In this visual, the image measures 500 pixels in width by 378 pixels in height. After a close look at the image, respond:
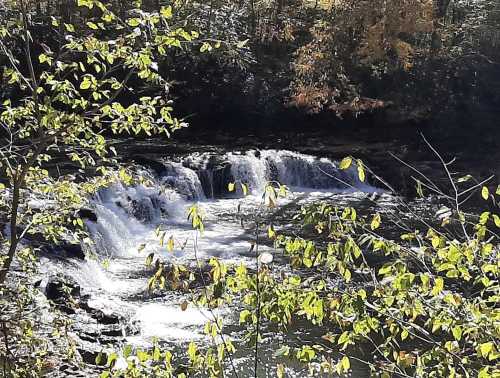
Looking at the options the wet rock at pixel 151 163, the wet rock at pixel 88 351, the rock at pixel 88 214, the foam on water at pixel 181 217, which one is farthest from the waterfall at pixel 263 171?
the wet rock at pixel 88 351

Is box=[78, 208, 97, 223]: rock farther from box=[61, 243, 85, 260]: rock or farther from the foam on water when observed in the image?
box=[61, 243, 85, 260]: rock

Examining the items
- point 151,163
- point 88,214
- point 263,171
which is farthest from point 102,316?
point 263,171

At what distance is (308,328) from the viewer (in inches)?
360

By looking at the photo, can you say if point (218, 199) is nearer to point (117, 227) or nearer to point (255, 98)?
point (117, 227)

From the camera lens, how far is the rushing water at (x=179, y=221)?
9.34 m

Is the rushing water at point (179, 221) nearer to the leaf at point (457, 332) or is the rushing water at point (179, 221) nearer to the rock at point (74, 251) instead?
the rock at point (74, 251)

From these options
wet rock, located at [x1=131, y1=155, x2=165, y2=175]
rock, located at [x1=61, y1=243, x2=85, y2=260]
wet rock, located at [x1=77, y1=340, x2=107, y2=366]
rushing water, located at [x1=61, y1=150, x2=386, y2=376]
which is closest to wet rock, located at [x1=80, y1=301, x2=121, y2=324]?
rushing water, located at [x1=61, y1=150, x2=386, y2=376]

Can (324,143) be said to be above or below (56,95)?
below

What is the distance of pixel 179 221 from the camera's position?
50.4 feet

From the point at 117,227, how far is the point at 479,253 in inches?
452

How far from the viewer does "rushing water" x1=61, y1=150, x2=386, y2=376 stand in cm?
934

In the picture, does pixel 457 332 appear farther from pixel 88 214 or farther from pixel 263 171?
pixel 263 171

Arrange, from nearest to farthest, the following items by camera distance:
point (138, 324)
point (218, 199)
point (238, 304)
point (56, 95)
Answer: point (56, 95), point (138, 324), point (238, 304), point (218, 199)

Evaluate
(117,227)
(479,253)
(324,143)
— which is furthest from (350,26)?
(479,253)
